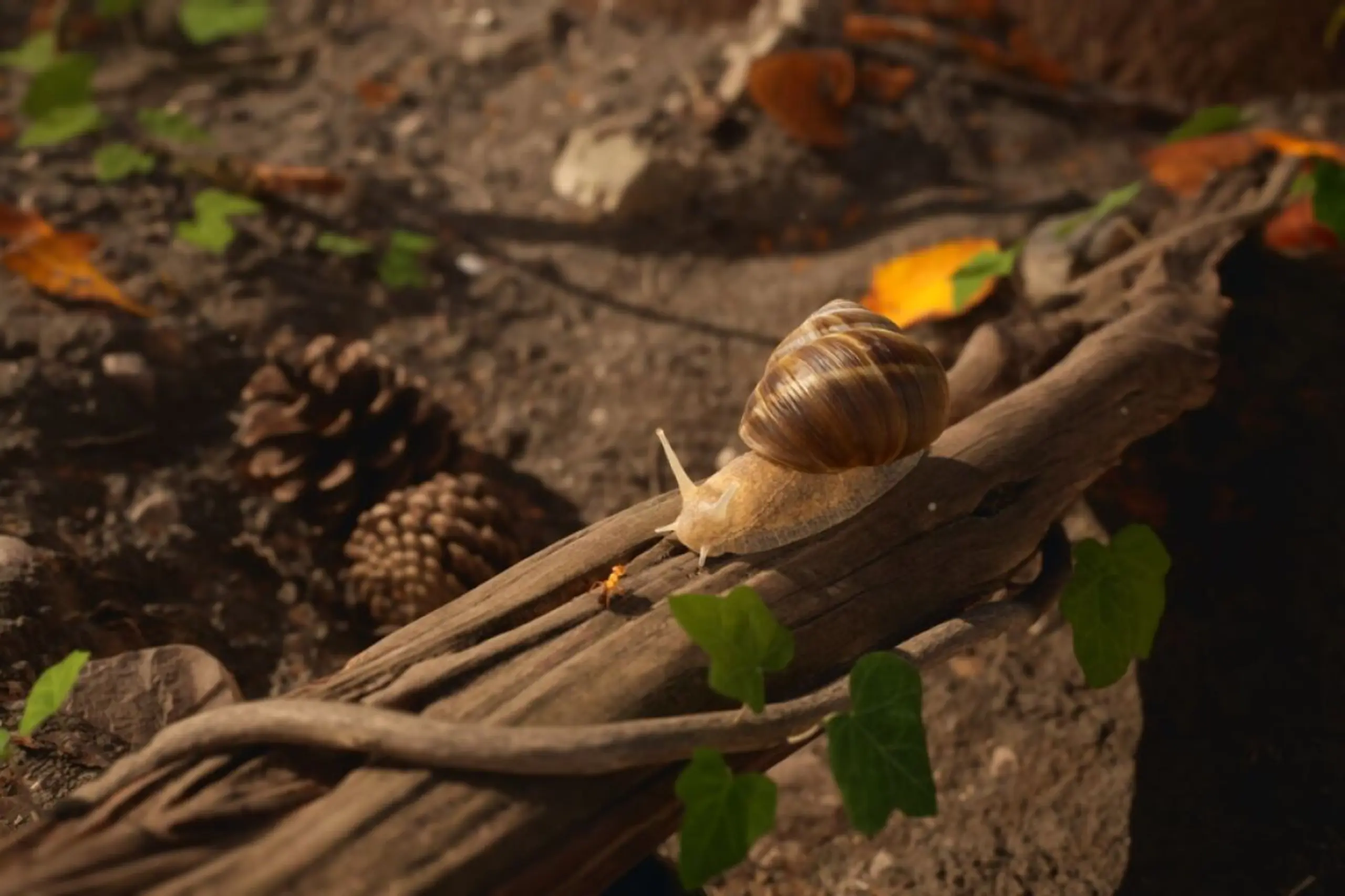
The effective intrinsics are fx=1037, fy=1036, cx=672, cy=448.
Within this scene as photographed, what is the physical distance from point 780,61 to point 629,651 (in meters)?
2.29

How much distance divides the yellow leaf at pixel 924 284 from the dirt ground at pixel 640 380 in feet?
0.24

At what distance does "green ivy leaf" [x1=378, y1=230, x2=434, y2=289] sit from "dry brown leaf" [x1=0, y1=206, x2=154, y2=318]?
579mm

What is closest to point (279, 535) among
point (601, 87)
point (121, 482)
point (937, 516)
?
point (121, 482)

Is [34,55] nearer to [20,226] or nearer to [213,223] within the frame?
[20,226]

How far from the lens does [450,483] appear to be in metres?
2.01

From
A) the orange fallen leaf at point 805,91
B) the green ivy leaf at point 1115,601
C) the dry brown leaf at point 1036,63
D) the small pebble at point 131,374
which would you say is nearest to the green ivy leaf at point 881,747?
the green ivy leaf at point 1115,601

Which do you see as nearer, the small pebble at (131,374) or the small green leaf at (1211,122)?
the small pebble at (131,374)

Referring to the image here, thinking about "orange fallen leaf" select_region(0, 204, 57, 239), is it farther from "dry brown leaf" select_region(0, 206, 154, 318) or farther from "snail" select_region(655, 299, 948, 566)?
"snail" select_region(655, 299, 948, 566)

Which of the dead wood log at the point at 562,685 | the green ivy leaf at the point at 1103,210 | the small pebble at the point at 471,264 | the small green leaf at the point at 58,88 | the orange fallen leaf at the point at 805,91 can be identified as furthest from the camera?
the orange fallen leaf at the point at 805,91

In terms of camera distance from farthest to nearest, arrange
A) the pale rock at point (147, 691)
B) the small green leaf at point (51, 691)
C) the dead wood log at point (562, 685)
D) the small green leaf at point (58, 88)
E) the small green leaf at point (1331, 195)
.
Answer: the small green leaf at point (58, 88) → the small green leaf at point (1331, 195) → the pale rock at point (147, 691) → the small green leaf at point (51, 691) → the dead wood log at point (562, 685)

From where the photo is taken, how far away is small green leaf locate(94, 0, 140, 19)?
3268 mm

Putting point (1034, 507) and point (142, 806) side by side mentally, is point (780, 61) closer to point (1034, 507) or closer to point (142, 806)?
point (1034, 507)

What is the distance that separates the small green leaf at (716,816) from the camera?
3.69 feet

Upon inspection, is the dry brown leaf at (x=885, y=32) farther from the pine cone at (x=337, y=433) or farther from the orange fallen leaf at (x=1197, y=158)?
the pine cone at (x=337, y=433)
